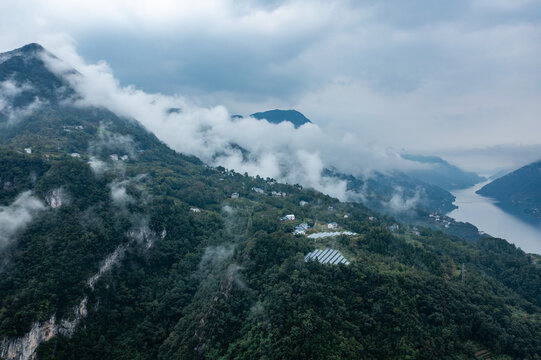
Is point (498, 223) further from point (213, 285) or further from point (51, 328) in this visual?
point (51, 328)

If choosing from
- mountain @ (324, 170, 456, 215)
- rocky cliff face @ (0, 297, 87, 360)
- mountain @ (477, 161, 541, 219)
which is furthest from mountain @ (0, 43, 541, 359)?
mountain @ (477, 161, 541, 219)

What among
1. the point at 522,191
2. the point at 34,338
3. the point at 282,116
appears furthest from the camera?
the point at 282,116

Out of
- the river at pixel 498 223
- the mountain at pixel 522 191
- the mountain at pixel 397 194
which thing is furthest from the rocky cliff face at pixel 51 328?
the mountain at pixel 522 191

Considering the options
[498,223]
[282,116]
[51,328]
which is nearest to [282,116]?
[282,116]

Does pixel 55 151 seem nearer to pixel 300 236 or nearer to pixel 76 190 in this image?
pixel 76 190

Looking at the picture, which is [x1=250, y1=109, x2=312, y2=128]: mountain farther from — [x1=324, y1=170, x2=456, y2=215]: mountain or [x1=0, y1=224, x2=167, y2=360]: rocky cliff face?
[x1=0, y1=224, x2=167, y2=360]: rocky cliff face

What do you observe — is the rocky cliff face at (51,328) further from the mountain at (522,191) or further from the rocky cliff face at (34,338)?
the mountain at (522,191)
